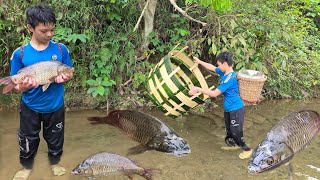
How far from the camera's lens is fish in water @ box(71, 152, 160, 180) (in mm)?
3729

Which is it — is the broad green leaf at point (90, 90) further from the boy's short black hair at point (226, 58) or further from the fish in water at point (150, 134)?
the boy's short black hair at point (226, 58)

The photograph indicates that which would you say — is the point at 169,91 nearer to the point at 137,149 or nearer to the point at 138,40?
the point at 137,149

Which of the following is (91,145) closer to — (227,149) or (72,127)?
(72,127)

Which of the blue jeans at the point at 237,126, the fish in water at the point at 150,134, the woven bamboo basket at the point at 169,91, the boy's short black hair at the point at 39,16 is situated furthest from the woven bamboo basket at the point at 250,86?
the boy's short black hair at the point at 39,16

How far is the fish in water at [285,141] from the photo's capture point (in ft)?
12.8

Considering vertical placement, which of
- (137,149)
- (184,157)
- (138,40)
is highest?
(138,40)

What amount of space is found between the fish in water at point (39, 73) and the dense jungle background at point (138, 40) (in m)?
2.85

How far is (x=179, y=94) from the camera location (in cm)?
430

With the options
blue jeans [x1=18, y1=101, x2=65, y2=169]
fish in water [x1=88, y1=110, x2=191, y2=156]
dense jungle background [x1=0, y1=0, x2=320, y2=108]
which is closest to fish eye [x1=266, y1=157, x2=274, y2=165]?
fish in water [x1=88, y1=110, x2=191, y2=156]

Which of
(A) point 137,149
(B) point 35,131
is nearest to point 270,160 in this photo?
(A) point 137,149

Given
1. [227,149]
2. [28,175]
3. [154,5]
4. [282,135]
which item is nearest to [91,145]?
[28,175]

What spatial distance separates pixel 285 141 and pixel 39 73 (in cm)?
278

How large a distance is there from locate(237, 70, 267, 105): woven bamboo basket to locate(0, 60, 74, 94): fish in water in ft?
7.99

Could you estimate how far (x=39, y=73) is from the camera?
322 cm
